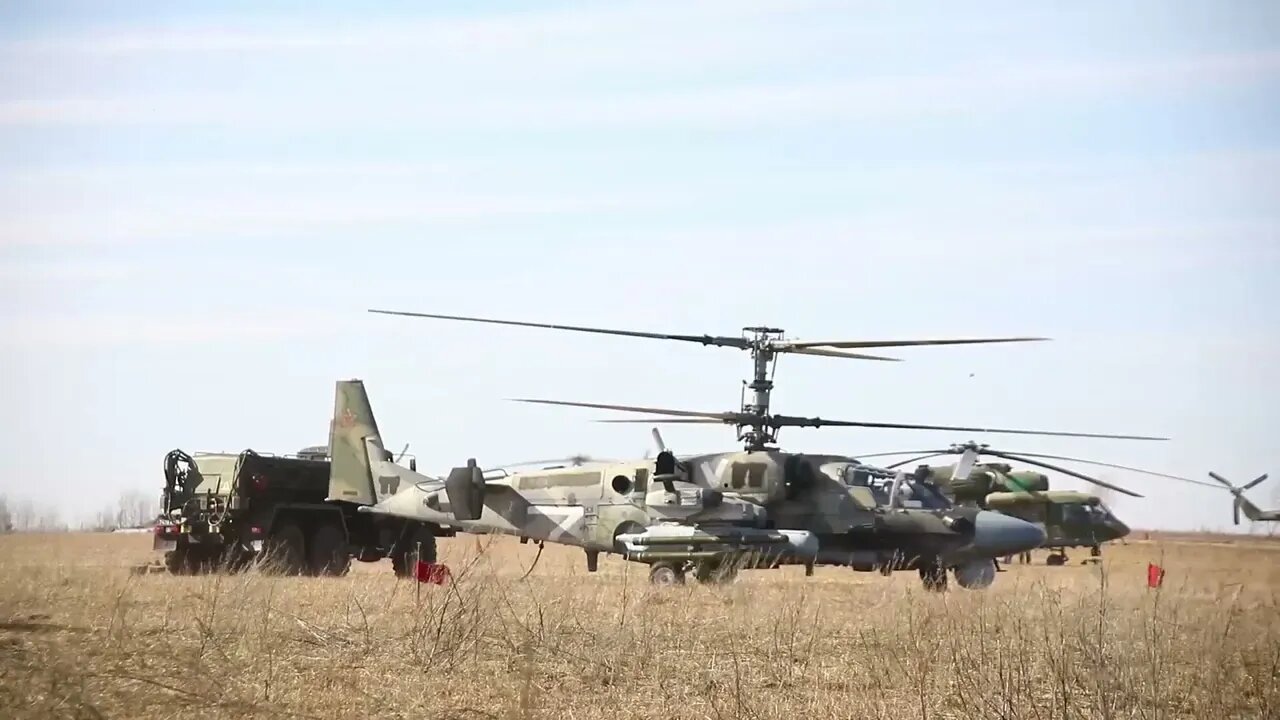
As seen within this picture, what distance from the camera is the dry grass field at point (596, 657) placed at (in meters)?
9.44

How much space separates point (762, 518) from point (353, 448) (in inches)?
278

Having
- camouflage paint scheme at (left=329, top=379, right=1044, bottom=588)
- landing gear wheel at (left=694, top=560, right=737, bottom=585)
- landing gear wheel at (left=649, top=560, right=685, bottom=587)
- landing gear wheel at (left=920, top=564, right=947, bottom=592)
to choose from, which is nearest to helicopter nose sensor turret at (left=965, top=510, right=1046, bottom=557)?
camouflage paint scheme at (left=329, top=379, right=1044, bottom=588)

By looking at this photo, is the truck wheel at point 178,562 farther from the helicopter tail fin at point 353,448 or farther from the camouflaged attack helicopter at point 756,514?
the camouflaged attack helicopter at point 756,514

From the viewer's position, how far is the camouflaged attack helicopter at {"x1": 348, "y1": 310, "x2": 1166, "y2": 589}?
20719 millimetres

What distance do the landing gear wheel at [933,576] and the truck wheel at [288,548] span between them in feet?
29.5

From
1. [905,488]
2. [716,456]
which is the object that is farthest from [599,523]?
[905,488]

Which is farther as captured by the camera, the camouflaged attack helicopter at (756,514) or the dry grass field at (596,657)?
the camouflaged attack helicopter at (756,514)

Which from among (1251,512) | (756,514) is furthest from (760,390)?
(1251,512)

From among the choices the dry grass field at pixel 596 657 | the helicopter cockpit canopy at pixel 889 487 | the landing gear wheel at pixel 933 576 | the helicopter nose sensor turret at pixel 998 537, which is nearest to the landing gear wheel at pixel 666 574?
the helicopter cockpit canopy at pixel 889 487

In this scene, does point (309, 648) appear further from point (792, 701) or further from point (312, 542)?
point (312, 542)

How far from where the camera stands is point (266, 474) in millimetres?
24219

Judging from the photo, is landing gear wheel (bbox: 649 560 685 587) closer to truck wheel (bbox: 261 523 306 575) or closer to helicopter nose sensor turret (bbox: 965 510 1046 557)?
helicopter nose sensor turret (bbox: 965 510 1046 557)

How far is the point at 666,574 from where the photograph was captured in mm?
21125

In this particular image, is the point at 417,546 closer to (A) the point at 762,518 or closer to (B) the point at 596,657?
(A) the point at 762,518
